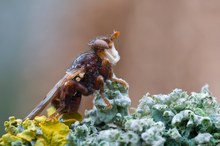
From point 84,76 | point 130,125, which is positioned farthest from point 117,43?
point 130,125

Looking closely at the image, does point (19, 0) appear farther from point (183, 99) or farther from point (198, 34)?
point (183, 99)

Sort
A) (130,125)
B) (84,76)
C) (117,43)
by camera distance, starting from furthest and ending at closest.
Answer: (117,43), (84,76), (130,125)

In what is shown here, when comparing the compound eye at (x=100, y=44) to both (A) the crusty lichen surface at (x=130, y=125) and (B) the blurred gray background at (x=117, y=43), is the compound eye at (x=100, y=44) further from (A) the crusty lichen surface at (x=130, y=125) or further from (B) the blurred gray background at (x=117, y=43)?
(B) the blurred gray background at (x=117, y=43)

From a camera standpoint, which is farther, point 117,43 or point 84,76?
point 117,43

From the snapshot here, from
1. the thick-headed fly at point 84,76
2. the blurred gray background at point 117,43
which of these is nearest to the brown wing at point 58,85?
the thick-headed fly at point 84,76

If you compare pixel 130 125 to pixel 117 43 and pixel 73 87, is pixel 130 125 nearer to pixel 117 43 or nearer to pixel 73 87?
pixel 73 87

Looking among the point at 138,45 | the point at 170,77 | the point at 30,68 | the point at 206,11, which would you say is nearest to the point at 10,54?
the point at 30,68
